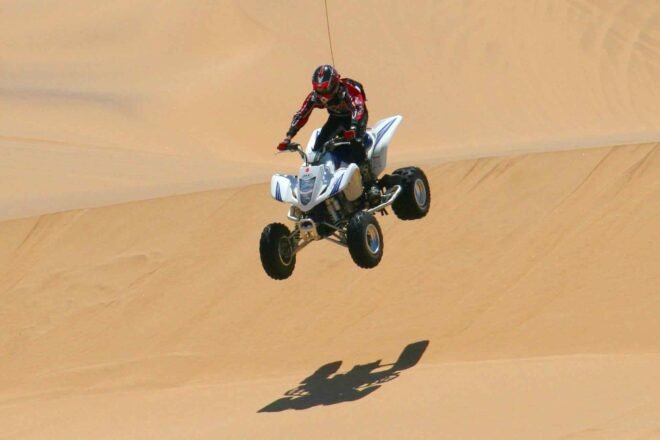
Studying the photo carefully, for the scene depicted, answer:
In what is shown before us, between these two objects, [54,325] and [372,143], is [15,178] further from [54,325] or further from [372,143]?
[372,143]

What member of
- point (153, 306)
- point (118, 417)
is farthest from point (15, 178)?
point (118, 417)

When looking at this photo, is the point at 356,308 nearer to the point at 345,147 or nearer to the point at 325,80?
the point at 345,147

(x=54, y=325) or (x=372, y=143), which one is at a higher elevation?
(x=372, y=143)

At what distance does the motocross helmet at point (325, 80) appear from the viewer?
46.2 feet

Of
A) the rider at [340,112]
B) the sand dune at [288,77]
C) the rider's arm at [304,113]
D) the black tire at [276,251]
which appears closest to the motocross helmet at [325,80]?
the rider at [340,112]

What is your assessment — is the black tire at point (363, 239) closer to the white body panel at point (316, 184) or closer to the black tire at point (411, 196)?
the white body panel at point (316, 184)

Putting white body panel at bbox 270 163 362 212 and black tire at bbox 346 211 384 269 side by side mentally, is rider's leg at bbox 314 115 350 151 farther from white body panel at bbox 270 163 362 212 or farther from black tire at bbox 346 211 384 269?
black tire at bbox 346 211 384 269

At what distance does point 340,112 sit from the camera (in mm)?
14797

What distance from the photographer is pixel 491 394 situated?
44.1 ft

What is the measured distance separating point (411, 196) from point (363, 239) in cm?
221

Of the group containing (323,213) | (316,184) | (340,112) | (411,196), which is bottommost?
(411,196)

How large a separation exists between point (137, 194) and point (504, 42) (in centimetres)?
1439

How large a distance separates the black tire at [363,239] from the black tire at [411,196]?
70.0 inches

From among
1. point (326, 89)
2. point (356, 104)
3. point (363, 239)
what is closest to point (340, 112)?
point (356, 104)
